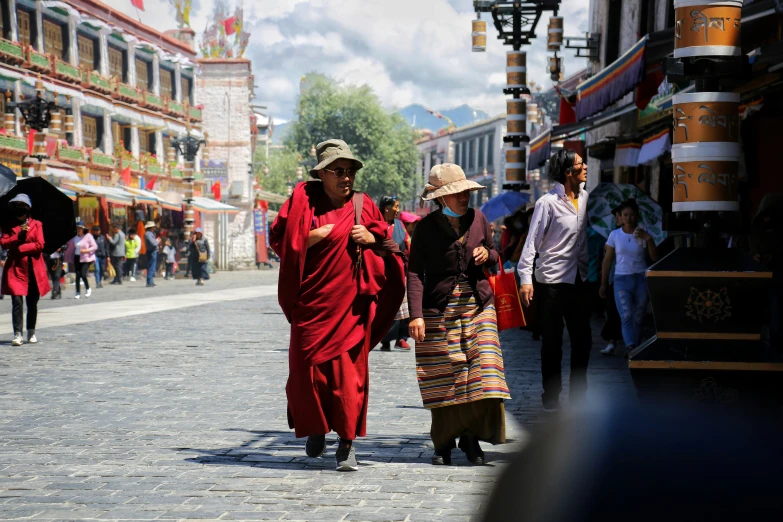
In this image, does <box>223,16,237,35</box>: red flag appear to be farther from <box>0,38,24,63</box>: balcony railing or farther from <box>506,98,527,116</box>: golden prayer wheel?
<box>506,98,527,116</box>: golden prayer wheel

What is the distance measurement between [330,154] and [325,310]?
2.94 ft

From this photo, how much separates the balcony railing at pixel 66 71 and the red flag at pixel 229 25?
1761 centimetres

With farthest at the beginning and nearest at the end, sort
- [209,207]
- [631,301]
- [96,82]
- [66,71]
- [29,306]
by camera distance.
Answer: [209,207] < [96,82] < [66,71] < [29,306] < [631,301]

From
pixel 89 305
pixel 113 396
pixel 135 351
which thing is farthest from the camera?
pixel 89 305

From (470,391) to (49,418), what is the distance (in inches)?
130

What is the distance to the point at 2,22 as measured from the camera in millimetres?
32969

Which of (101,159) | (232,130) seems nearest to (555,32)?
(101,159)

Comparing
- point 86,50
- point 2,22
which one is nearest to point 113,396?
point 2,22

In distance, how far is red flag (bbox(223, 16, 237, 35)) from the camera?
54.8m

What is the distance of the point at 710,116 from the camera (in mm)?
7215

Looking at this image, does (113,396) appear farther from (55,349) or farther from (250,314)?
(250,314)

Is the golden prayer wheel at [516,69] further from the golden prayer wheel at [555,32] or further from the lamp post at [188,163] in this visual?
the lamp post at [188,163]

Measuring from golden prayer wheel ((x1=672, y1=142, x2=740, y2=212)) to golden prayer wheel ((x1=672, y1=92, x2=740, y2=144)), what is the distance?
0.19 feet

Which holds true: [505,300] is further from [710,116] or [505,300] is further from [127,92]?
[127,92]
